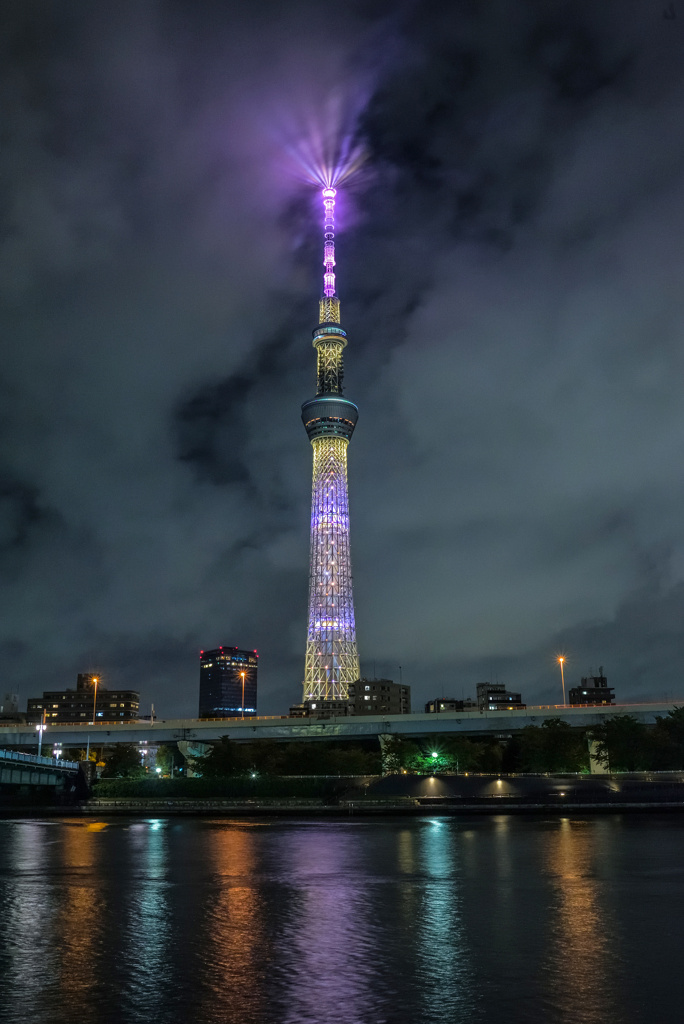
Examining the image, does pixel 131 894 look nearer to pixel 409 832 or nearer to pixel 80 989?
pixel 80 989

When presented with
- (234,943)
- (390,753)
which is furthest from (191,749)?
(234,943)

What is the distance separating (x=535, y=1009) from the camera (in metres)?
14.7

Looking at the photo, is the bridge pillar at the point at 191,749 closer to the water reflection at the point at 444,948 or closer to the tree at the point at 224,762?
the tree at the point at 224,762

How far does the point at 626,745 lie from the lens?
98.6 metres

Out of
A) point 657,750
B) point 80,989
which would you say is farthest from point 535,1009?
point 657,750

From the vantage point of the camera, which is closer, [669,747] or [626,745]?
[669,747]

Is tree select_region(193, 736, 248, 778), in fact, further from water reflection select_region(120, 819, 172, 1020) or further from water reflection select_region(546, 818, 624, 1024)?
water reflection select_region(546, 818, 624, 1024)

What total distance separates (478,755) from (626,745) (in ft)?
74.3

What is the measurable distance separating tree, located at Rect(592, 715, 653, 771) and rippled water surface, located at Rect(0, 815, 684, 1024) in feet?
193

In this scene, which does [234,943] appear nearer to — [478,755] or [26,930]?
[26,930]

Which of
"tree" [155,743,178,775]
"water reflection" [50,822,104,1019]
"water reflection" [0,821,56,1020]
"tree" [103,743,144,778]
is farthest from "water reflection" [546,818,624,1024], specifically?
"tree" [155,743,178,775]

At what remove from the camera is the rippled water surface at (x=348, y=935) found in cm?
1511

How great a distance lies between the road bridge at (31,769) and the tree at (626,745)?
59794 millimetres

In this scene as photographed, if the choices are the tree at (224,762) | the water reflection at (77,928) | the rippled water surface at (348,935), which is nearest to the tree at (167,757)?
the tree at (224,762)
